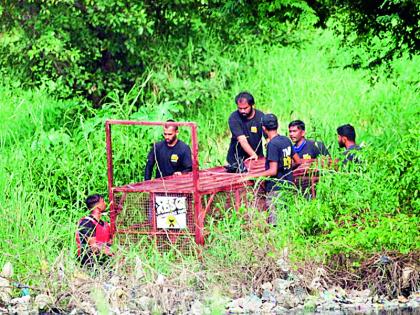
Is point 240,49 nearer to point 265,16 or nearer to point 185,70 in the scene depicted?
point 185,70

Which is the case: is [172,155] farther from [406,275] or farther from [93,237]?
[406,275]

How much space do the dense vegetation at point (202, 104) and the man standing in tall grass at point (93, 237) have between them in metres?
0.21

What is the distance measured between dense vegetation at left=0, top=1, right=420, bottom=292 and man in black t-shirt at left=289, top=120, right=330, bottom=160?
676 mm

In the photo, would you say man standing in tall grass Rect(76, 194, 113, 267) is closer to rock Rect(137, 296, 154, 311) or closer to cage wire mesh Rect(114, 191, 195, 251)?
cage wire mesh Rect(114, 191, 195, 251)

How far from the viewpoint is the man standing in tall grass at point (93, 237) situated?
12.6 m

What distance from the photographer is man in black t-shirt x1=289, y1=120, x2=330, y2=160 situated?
46.7 feet

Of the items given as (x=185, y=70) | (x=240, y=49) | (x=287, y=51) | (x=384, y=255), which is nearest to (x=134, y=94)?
(x=185, y=70)

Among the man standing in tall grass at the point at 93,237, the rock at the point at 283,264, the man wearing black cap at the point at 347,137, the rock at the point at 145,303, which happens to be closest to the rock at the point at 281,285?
the rock at the point at 283,264

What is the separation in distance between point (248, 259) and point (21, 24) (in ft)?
21.5

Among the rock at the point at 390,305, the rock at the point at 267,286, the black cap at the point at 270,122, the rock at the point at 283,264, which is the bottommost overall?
the rock at the point at 390,305

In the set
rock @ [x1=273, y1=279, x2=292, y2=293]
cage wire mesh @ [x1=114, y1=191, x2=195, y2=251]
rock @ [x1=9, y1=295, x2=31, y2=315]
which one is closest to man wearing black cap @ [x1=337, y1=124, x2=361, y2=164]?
cage wire mesh @ [x1=114, y1=191, x2=195, y2=251]

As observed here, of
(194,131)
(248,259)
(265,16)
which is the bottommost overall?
(248,259)

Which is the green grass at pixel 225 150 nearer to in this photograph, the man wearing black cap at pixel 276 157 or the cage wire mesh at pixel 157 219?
the cage wire mesh at pixel 157 219

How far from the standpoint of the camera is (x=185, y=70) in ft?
A: 61.2
